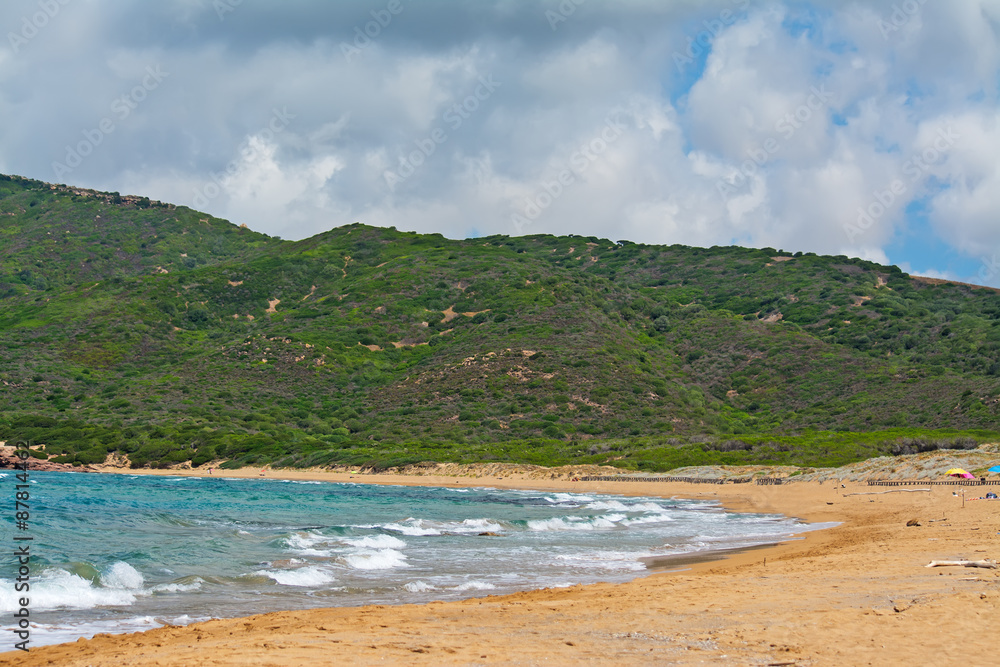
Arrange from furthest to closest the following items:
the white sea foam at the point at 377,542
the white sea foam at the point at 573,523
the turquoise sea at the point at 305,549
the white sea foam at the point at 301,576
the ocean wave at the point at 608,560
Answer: the white sea foam at the point at 573,523, the white sea foam at the point at 377,542, the ocean wave at the point at 608,560, the white sea foam at the point at 301,576, the turquoise sea at the point at 305,549

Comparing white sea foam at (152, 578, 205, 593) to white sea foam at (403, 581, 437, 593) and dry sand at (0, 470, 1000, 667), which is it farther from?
white sea foam at (403, 581, 437, 593)

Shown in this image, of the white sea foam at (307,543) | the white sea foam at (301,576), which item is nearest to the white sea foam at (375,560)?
the white sea foam at (307,543)

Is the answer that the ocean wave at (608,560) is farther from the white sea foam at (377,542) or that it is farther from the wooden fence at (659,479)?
the wooden fence at (659,479)

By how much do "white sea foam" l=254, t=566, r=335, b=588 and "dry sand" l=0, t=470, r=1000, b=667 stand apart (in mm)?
3283

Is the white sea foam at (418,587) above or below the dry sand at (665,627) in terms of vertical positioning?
below

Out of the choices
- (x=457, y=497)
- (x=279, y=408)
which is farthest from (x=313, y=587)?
(x=279, y=408)

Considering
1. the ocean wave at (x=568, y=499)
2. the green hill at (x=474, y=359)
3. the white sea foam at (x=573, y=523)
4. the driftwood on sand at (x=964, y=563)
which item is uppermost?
the green hill at (x=474, y=359)

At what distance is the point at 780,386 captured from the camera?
292 ft

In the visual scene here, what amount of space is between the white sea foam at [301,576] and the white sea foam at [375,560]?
1.34m

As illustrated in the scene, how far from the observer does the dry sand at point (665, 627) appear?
7.88 metres

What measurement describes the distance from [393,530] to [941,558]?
50.1 ft

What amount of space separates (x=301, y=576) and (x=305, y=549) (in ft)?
13.9

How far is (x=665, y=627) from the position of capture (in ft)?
30.8

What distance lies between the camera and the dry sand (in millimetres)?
7883
